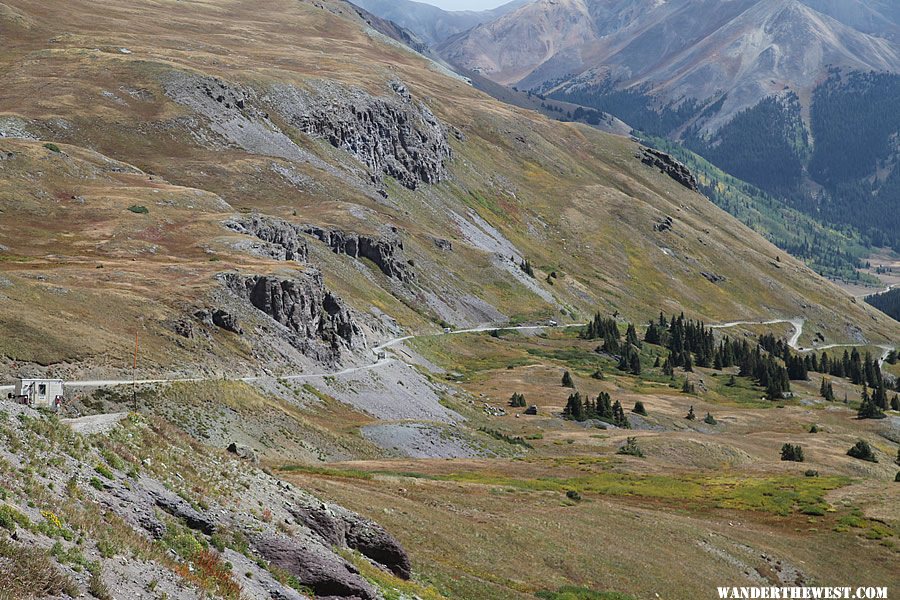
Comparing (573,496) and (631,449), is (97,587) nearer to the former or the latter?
(573,496)

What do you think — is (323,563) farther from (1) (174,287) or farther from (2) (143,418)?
(1) (174,287)

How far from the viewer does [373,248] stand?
17338 cm

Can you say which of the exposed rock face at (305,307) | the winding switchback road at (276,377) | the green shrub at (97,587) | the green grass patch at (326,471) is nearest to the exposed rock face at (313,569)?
the green shrub at (97,587)

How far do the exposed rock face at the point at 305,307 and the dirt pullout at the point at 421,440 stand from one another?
2058cm

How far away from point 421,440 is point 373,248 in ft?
286

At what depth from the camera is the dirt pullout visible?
87.2m

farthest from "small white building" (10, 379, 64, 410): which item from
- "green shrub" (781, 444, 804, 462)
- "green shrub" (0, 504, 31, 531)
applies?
"green shrub" (781, 444, 804, 462)

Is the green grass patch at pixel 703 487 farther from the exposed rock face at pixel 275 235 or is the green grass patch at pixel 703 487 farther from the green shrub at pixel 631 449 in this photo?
the exposed rock face at pixel 275 235

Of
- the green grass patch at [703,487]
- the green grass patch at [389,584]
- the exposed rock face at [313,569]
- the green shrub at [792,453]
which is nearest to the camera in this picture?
the exposed rock face at [313,569]

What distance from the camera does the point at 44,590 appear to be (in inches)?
704

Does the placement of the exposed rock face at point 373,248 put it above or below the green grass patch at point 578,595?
below

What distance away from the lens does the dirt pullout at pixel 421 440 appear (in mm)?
87250

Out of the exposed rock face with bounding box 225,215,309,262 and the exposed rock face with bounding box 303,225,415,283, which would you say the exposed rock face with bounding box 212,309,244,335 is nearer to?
the exposed rock face with bounding box 225,215,309,262

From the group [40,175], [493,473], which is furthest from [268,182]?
[493,473]
